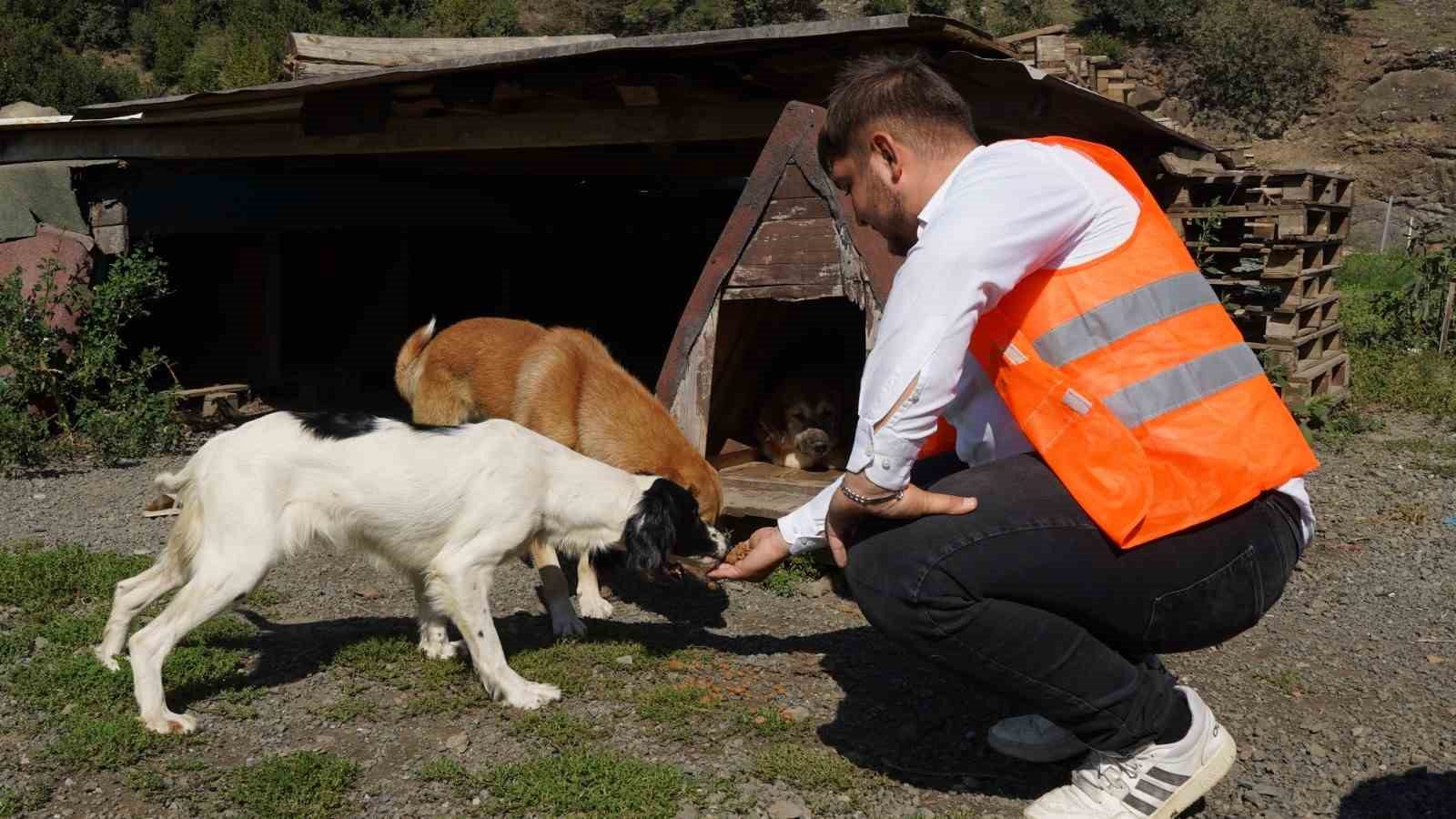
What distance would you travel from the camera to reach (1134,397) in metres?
2.73

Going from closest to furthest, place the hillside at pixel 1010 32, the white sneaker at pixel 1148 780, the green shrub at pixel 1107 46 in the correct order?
1. the white sneaker at pixel 1148 780
2. the hillside at pixel 1010 32
3. the green shrub at pixel 1107 46

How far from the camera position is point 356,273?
12.4 metres

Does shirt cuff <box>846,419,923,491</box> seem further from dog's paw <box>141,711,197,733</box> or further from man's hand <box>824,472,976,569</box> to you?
dog's paw <box>141,711,197,733</box>

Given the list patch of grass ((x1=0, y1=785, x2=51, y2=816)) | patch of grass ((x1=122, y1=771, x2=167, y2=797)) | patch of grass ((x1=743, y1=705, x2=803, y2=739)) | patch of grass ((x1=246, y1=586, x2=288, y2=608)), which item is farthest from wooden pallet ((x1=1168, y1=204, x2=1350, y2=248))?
patch of grass ((x1=0, y1=785, x2=51, y2=816))

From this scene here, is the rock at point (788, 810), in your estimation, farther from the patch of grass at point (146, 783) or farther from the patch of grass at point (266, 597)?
the patch of grass at point (266, 597)

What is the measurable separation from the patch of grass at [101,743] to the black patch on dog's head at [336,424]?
3.52ft

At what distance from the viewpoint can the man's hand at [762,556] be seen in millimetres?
3318

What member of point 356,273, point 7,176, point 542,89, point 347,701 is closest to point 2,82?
point 356,273

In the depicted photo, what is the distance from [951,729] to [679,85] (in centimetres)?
397

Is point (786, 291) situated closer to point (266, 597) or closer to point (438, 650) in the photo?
point (438, 650)

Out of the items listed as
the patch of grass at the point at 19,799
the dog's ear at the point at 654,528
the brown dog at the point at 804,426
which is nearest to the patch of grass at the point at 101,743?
the patch of grass at the point at 19,799

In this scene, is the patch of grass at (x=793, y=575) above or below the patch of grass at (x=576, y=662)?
below

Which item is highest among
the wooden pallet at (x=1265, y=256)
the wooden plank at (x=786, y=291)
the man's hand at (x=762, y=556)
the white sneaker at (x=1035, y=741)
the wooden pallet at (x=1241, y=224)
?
the man's hand at (x=762, y=556)

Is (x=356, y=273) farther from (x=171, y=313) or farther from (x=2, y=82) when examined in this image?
(x=2, y=82)
